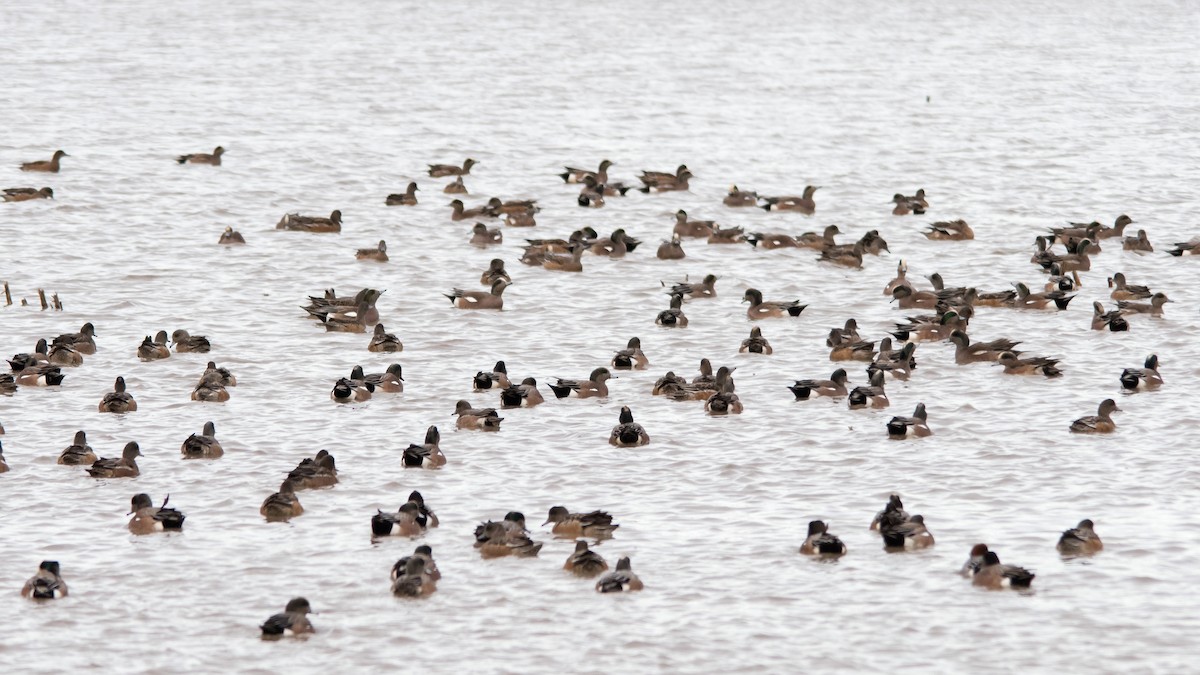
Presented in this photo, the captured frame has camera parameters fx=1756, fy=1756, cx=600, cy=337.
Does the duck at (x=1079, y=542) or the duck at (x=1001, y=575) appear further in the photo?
the duck at (x=1079, y=542)

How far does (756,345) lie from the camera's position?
91.6 ft

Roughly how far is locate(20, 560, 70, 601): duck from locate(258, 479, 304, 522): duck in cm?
290

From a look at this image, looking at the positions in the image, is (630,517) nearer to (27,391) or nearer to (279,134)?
(27,391)

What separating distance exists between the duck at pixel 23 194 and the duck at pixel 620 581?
25877 millimetres

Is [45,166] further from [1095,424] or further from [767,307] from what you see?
[1095,424]

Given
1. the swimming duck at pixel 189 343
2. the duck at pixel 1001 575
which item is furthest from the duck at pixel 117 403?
the duck at pixel 1001 575

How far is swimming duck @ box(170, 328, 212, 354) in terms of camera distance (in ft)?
89.6

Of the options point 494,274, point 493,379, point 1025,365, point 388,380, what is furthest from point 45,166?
point 1025,365

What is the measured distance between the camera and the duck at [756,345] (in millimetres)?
27906

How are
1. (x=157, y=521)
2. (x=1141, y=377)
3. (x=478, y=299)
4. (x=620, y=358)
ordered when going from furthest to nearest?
1. (x=478, y=299)
2. (x=620, y=358)
3. (x=1141, y=377)
4. (x=157, y=521)

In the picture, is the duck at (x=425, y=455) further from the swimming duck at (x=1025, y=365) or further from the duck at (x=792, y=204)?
the duck at (x=792, y=204)

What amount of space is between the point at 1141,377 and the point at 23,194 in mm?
25476

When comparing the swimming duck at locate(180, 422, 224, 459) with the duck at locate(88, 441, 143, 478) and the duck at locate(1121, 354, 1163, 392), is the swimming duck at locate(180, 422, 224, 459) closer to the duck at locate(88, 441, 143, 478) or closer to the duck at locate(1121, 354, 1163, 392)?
the duck at locate(88, 441, 143, 478)

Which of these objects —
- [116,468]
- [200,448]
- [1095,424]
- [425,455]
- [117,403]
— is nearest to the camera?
[116,468]
